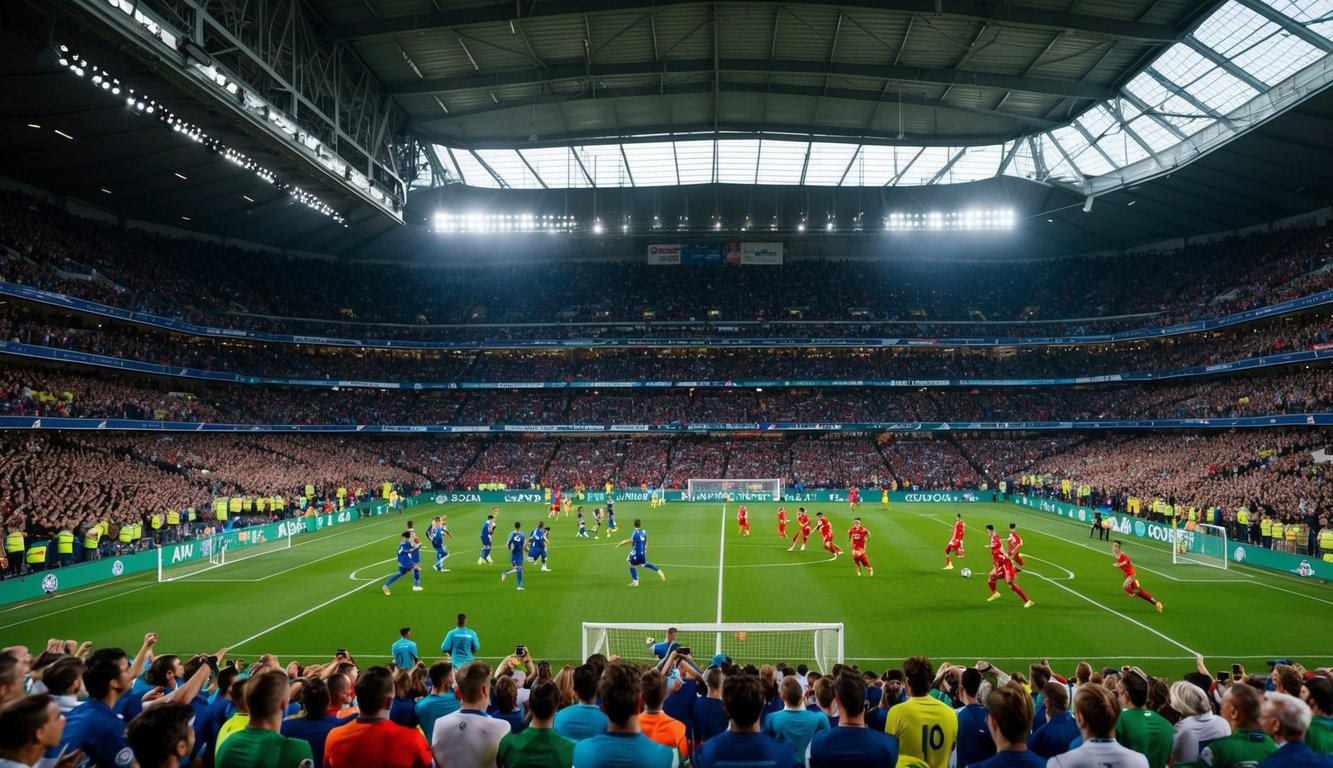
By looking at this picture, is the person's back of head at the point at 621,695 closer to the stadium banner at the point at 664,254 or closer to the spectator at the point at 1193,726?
the spectator at the point at 1193,726

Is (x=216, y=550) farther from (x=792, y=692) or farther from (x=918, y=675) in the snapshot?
(x=918, y=675)

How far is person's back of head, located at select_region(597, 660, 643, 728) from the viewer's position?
404 centimetres

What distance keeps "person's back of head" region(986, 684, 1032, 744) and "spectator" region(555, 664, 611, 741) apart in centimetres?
256

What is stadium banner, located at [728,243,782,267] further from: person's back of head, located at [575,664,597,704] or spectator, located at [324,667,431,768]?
spectator, located at [324,667,431,768]

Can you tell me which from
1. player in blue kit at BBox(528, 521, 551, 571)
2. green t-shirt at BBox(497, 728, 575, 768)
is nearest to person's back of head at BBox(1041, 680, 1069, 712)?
green t-shirt at BBox(497, 728, 575, 768)

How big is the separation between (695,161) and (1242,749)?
153 ft

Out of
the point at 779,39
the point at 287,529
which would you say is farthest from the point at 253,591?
the point at 779,39

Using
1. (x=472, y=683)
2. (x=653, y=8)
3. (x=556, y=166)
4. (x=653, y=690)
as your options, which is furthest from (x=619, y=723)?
(x=556, y=166)

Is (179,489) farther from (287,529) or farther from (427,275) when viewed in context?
(427,275)

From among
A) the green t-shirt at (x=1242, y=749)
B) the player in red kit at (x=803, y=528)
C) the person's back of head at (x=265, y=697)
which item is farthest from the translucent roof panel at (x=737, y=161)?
the person's back of head at (x=265, y=697)

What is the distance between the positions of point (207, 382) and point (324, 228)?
1339 centimetres

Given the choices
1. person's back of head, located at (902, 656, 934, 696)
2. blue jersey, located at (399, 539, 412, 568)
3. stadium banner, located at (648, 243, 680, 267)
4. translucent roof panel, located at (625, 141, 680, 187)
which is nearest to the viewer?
person's back of head, located at (902, 656, 934, 696)

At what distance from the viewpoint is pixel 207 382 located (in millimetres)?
49062

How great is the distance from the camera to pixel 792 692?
19.1 feet
